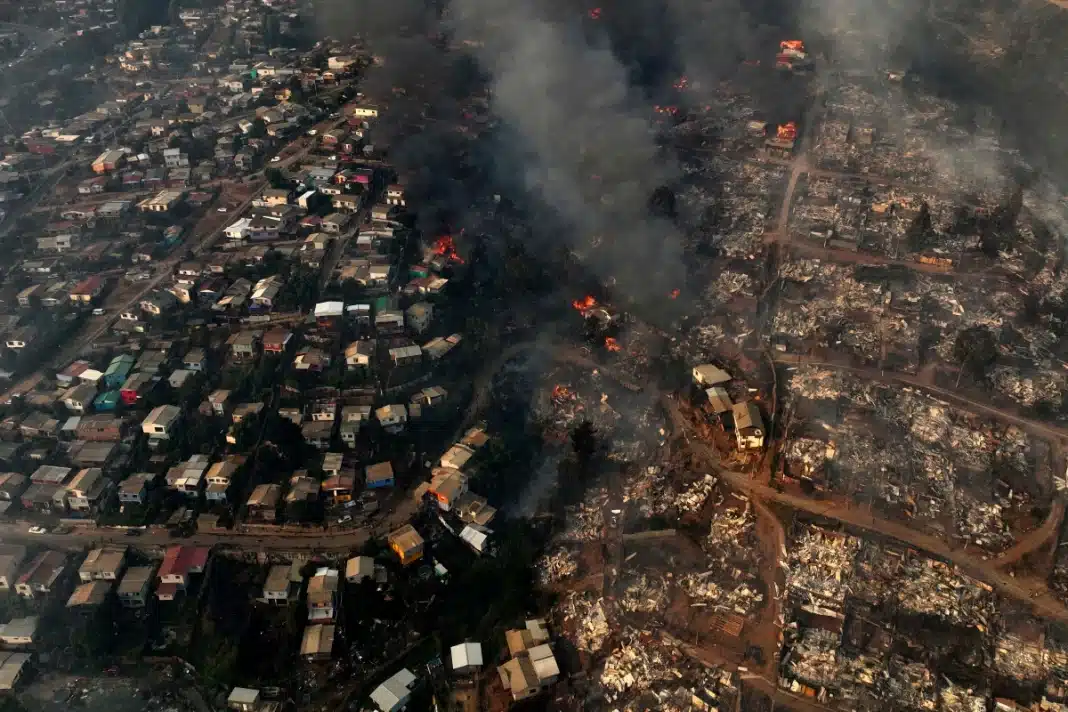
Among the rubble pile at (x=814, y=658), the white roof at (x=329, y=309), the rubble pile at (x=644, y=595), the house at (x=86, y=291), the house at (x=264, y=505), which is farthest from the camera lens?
the house at (x=86, y=291)

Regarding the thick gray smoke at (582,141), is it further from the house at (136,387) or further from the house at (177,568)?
the house at (177,568)

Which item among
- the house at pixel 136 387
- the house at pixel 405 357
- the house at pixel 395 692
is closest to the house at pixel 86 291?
the house at pixel 136 387

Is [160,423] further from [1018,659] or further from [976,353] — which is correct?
[976,353]

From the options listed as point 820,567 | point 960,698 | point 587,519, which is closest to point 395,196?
point 587,519

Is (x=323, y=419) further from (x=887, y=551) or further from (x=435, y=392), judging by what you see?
(x=887, y=551)

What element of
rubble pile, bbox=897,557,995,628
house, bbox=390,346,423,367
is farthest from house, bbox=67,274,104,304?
rubble pile, bbox=897,557,995,628
